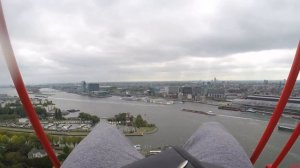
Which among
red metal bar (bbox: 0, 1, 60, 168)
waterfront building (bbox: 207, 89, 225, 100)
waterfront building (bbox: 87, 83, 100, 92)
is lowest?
waterfront building (bbox: 207, 89, 225, 100)

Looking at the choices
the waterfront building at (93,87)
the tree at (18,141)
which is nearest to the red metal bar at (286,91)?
the tree at (18,141)

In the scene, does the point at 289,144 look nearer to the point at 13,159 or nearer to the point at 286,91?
the point at 286,91

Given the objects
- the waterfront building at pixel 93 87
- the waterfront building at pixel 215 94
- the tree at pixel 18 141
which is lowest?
the tree at pixel 18 141

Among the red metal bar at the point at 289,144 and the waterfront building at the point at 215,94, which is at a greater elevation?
the red metal bar at the point at 289,144

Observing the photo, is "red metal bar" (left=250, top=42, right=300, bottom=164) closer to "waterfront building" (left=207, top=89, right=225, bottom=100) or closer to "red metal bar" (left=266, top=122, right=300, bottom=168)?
"red metal bar" (left=266, top=122, right=300, bottom=168)

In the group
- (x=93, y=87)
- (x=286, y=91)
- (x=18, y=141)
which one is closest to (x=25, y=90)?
(x=286, y=91)

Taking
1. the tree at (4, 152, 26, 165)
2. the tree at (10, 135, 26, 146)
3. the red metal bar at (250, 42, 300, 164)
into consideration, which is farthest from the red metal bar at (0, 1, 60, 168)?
the tree at (10, 135, 26, 146)

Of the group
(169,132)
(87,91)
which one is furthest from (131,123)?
(87,91)

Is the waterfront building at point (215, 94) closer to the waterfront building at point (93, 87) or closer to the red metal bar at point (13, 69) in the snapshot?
the waterfront building at point (93, 87)

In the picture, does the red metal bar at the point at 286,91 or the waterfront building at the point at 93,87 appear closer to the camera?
the red metal bar at the point at 286,91

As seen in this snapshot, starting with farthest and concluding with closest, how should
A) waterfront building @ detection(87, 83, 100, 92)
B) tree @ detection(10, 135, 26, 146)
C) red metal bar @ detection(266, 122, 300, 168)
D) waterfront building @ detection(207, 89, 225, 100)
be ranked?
waterfront building @ detection(87, 83, 100, 92) → waterfront building @ detection(207, 89, 225, 100) → tree @ detection(10, 135, 26, 146) → red metal bar @ detection(266, 122, 300, 168)

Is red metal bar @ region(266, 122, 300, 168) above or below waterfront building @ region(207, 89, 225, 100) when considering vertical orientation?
above
